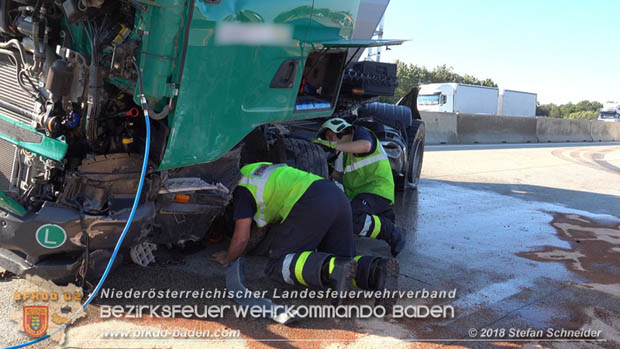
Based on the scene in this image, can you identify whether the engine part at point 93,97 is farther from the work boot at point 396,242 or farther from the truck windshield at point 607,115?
the truck windshield at point 607,115

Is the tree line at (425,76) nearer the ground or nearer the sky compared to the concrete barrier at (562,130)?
nearer the sky

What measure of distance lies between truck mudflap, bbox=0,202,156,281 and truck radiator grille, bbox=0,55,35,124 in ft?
1.87

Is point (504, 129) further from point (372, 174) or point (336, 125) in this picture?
point (336, 125)

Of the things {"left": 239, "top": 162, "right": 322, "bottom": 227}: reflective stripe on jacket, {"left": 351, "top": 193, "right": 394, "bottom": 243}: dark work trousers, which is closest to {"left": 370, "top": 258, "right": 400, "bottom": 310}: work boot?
{"left": 239, "top": 162, "right": 322, "bottom": 227}: reflective stripe on jacket

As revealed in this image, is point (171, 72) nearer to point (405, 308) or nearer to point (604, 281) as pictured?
point (405, 308)

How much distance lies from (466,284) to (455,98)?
2565 cm

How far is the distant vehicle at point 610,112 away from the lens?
41.8 metres

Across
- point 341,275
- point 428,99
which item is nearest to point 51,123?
point 341,275

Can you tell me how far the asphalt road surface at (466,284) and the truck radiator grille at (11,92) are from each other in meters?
1.05

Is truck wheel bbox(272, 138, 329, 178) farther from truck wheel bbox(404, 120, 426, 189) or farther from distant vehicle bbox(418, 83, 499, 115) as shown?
distant vehicle bbox(418, 83, 499, 115)

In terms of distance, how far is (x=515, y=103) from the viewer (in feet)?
114

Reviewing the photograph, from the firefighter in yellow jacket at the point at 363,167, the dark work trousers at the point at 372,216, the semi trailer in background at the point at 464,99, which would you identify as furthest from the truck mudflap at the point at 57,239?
the semi trailer in background at the point at 464,99

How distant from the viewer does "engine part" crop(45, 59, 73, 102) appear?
9.25 ft

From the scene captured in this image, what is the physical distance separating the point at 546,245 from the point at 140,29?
4.27 m
